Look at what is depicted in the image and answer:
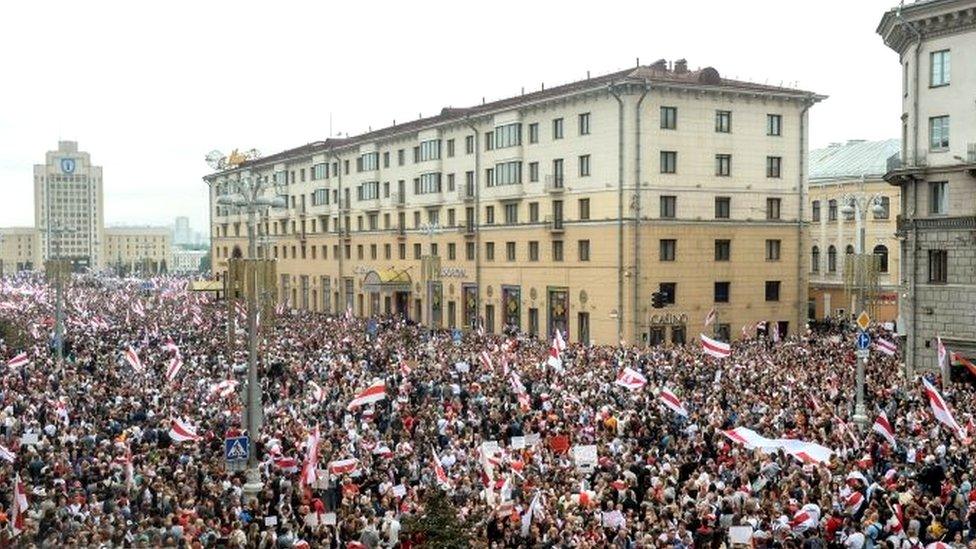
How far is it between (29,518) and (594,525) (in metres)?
10.0

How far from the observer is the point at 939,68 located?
124 ft

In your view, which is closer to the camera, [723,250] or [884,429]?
[884,429]

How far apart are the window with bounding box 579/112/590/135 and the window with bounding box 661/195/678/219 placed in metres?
5.67

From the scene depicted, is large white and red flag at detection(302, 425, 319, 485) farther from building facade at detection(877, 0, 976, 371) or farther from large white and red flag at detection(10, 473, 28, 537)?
building facade at detection(877, 0, 976, 371)

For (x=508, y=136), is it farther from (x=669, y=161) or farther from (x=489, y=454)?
(x=489, y=454)

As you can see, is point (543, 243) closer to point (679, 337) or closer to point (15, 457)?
point (679, 337)

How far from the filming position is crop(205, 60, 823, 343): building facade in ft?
172

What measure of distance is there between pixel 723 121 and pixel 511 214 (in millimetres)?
14008

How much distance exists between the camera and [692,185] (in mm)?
53938

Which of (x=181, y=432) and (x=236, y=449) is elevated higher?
(x=236, y=449)

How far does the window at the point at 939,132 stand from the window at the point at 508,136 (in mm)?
26182

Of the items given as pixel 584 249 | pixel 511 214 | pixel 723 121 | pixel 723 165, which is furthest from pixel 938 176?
pixel 511 214

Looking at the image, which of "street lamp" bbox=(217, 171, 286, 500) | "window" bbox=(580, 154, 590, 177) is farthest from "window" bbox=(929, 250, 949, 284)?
"street lamp" bbox=(217, 171, 286, 500)

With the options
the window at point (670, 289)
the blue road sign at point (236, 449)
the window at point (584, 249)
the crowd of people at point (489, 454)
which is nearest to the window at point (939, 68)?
the crowd of people at point (489, 454)
